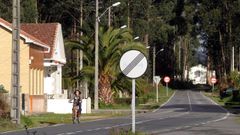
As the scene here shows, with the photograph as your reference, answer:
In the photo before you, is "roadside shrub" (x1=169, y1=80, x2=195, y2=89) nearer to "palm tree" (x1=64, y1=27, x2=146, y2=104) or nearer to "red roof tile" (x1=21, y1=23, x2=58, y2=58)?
"palm tree" (x1=64, y1=27, x2=146, y2=104)

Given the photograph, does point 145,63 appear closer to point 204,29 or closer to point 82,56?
point 82,56

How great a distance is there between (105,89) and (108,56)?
9.30ft

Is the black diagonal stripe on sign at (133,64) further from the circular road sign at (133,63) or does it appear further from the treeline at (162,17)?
the treeline at (162,17)

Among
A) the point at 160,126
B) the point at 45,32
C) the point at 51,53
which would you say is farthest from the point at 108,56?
the point at 160,126

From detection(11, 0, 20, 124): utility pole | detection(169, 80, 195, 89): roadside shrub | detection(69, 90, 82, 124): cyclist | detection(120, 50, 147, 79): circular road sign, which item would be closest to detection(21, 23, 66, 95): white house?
detection(69, 90, 82, 124): cyclist

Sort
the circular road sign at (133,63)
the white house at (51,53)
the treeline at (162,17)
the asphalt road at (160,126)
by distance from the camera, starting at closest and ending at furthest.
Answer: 1. the circular road sign at (133,63)
2. the asphalt road at (160,126)
3. the white house at (51,53)
4. the treeline at (162,17)

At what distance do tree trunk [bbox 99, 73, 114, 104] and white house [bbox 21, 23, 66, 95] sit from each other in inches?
196

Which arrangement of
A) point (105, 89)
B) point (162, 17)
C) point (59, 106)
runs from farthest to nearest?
point (162, 17) → point (105, 89) → point (59, 106)

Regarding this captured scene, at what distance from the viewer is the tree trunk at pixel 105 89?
5844cm

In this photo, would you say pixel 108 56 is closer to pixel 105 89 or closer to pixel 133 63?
pixel 105 89

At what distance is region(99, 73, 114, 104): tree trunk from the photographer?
192 feet

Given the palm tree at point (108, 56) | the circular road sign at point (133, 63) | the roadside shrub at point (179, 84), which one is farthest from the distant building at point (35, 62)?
the roadside shrub at point (179, 84)

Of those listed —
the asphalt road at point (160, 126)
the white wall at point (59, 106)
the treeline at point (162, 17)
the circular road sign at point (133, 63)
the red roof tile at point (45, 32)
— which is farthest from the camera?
the treeline at point (162, 17)

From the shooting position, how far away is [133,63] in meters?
17.9
